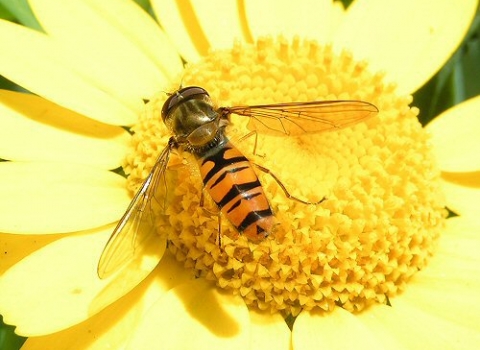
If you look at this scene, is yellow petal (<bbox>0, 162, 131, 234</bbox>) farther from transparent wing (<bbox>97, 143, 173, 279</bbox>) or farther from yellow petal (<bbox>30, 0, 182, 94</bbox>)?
yellow petal (<bbox>30, 0, 182, 94</bbox>)

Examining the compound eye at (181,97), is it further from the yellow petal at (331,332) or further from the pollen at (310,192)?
the yellow petal at (331,332)

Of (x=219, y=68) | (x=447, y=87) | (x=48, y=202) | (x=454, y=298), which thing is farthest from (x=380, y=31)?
(x=48, y=202)

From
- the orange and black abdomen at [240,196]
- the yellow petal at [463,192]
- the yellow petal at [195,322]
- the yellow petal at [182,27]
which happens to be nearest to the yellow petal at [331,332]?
the yellow petal at [195,322]

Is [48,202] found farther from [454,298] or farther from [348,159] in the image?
[454,298]

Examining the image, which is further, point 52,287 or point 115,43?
point 115,43

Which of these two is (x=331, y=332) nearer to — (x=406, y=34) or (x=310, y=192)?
(x=310, y=192)

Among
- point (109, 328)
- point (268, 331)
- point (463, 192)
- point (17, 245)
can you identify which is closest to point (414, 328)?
point (268, 331)

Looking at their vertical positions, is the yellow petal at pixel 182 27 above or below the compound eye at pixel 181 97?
above
